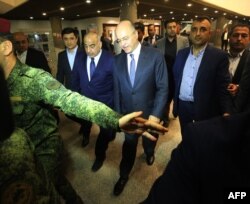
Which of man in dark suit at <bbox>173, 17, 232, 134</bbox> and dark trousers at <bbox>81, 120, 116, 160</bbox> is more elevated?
man in dark suit at <bbox>173, 17, 232, 134</bbox>

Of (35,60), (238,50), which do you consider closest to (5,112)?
(238,50)

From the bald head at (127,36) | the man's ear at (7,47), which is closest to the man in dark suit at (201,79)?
the bald head at (127,36)

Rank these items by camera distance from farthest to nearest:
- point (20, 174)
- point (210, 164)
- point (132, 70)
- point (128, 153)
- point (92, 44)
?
point (92, 44)
point (128, 153)
point (132, 70)
point (20, 174)
point (210, 164)

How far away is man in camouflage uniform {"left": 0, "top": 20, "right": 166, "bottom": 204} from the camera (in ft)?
4.19

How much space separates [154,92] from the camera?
7.61 feet

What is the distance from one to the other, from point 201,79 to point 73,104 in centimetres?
143

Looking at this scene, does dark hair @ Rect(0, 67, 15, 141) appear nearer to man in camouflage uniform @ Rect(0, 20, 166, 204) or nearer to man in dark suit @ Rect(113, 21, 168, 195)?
man in camouflage uniform @ Rect(0, 20, 166, 204)

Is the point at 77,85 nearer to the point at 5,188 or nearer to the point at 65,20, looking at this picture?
the point at 5,188

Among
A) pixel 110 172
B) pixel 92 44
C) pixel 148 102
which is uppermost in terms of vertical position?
pixel 92 44

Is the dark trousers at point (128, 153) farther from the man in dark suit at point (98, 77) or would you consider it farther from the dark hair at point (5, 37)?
the dark hair at point (5, 37)

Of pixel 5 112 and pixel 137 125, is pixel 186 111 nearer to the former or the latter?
pixel 137 125

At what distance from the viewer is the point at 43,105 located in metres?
1.45

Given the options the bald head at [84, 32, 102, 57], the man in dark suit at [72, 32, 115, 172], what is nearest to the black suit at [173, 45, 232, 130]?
the man in dark suit at [72, 32, 115, 172]

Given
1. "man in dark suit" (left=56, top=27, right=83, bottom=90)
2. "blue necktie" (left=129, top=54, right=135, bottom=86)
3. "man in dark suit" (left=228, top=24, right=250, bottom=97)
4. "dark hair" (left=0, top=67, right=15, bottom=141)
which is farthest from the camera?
"man in dark suit" (left=56, top=27, right=83, bottom=90)
